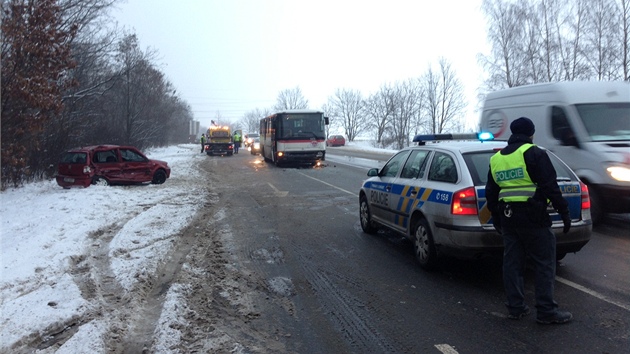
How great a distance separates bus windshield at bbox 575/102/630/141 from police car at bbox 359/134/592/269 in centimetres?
327

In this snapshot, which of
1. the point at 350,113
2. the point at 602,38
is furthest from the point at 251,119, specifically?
the point at 602,38

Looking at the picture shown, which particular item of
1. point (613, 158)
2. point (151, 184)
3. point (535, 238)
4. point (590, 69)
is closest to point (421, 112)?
point (590, 69)

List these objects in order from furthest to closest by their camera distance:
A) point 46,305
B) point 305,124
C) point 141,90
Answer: point 141,90 → point 305,124 → point 46,305

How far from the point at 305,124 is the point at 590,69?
71.3 ft

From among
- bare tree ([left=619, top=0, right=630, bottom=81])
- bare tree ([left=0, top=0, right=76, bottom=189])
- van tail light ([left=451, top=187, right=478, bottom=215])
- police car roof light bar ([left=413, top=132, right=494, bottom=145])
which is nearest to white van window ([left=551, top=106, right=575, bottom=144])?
police car roof light bar ([left=413, top=132, right=494, bottom=145])

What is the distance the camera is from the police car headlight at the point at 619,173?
26.2ft

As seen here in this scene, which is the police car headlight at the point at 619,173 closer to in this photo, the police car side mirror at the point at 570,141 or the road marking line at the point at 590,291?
the police car side mirror at the point at 570,141

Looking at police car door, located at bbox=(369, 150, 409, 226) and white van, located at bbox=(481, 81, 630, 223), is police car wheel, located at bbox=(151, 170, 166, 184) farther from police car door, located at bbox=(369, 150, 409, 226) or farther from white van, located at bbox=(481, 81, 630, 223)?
white van, located at bbox=(481, 81, 630, 223)

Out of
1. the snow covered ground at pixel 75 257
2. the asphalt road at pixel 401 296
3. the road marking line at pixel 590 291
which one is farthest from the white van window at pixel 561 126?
the snow covered ground at pixel 75 257

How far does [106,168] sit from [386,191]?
11692 mm

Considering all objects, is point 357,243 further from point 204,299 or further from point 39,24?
point 39,24

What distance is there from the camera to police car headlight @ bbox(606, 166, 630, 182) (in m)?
8.00

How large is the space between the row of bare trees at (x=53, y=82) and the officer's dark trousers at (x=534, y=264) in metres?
13.0

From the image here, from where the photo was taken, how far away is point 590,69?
3241 cm
